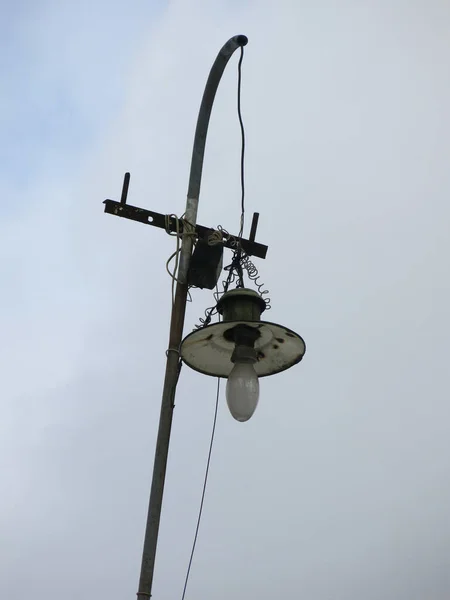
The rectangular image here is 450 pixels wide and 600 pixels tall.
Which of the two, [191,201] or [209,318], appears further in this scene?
[191,201]

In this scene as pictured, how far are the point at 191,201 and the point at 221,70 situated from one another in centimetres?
126

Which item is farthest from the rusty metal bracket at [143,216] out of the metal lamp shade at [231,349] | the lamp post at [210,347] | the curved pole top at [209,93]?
the metal lamp shade at [231,349]

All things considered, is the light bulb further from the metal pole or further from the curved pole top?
the curved pole top

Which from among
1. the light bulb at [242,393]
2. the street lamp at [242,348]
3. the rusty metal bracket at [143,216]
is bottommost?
the light bulb at [242,393]

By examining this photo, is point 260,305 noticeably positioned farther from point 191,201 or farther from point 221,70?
point 221,70

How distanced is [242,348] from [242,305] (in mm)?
292

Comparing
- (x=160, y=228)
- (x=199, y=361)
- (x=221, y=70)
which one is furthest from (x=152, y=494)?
(x=221, y=70)

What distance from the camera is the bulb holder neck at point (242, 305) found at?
4676 mm

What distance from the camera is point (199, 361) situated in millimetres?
4910

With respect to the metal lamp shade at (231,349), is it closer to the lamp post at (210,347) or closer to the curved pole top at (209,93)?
the lamp post at (210,347)

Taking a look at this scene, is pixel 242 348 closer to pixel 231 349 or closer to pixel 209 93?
pixel 231 349

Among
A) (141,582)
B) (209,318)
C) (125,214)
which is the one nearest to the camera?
(141,582)

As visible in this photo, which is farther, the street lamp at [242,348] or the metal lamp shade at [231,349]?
the metal lamp shade at [231,349]

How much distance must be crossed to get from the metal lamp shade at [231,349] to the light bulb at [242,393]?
291mm
